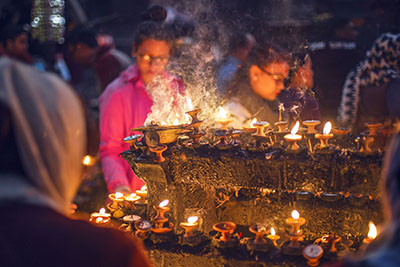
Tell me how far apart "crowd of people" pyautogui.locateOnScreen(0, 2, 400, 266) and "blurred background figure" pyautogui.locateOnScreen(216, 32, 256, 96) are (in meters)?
0.01

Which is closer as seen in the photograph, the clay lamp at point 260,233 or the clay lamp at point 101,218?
the clay lamp at point 260,233

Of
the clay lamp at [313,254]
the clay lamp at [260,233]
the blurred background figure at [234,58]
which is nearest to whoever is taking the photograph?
the clay lamp at [313,254]

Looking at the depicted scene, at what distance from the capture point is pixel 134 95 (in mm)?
4270

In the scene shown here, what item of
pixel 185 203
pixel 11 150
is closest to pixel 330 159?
pixel 185 203

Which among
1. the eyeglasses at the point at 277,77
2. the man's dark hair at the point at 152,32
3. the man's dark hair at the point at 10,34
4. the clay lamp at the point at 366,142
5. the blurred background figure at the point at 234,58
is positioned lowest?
the clay lamp at the point at 366,142

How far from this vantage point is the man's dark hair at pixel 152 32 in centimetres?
399

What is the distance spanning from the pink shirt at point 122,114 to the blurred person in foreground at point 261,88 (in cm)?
70

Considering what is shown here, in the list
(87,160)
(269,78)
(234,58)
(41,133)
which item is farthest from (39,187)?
(234,58)

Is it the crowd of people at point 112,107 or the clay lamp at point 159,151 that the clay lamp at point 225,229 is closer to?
the clay lamp at point 159,151

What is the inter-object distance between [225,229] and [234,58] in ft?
10.9

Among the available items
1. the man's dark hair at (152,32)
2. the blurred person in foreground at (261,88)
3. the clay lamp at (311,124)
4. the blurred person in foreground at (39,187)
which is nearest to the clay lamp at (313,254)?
the clay lamp at (311,124)

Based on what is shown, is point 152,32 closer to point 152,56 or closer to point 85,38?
point 152,56

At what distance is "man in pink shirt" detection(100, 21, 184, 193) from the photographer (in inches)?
158

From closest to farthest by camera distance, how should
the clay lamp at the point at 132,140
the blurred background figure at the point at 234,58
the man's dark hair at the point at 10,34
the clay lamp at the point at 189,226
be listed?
the clay lamp at the point at 189,226
the clay lamp at the point at 132,140
the blurred background figure at the point at 234,58
the man's dark hair at the point at 10,34
